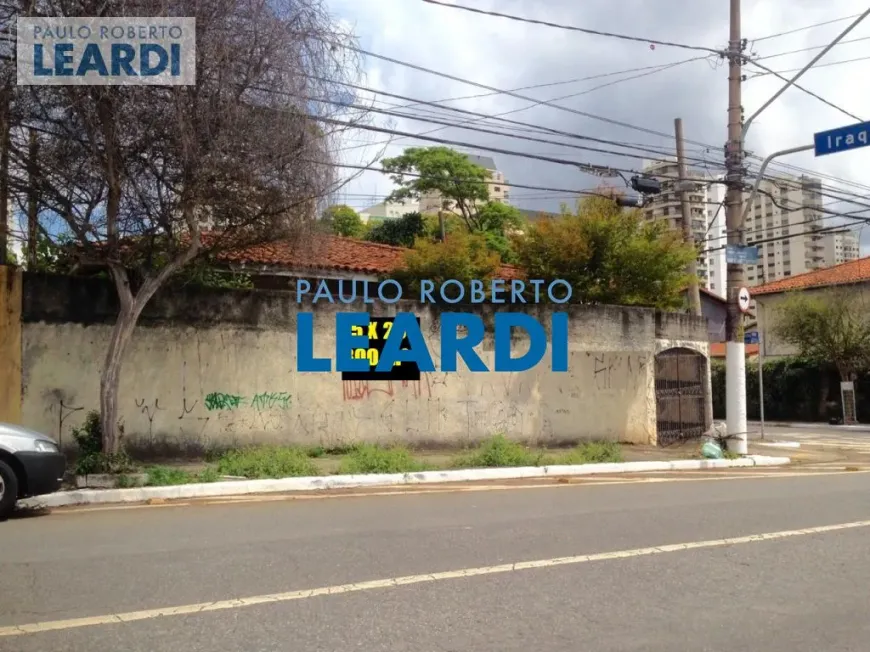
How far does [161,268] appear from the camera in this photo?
11586 mm

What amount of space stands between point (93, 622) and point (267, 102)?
24.9 feet

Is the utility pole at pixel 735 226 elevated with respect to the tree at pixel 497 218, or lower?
lower

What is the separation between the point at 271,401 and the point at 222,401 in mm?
877

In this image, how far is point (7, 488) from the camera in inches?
333

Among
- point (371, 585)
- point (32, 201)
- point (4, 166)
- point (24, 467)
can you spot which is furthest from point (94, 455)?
point (371, 585)

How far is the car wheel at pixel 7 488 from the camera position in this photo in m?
8.44

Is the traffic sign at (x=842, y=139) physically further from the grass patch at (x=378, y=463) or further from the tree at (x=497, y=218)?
the tree at (x=497, y=218)

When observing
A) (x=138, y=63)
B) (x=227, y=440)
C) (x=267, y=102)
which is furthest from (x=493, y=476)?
(x=138, y=63)

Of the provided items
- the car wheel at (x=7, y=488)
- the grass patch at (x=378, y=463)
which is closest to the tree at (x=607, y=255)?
the grass patch at (x=378, y=463)

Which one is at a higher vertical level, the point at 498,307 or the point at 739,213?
the point at 739,213

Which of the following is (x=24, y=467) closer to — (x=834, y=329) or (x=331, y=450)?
(x=331, y=450)

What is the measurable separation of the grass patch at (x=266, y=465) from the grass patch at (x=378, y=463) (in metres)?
0.54

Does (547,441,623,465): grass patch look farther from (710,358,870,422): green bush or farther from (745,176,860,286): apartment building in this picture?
(710,358,870,422): green bush

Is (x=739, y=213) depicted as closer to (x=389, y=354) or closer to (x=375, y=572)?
(x=389, y=354)
